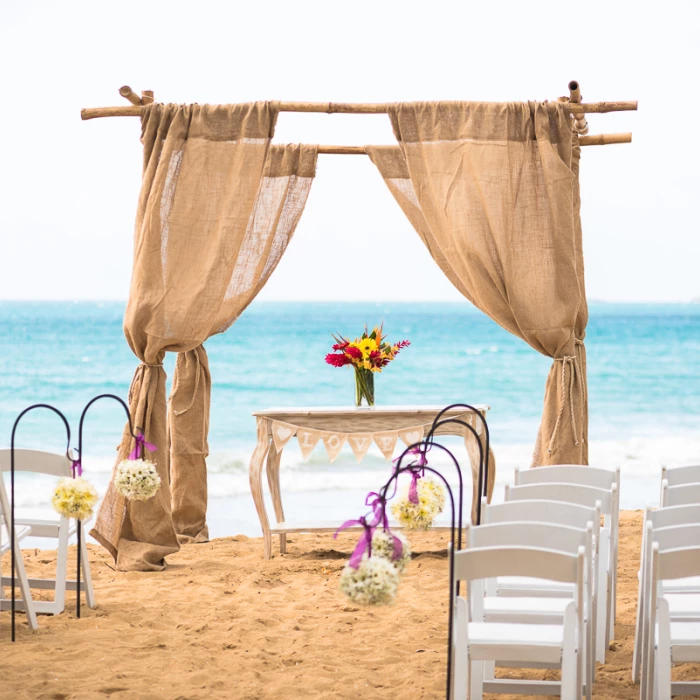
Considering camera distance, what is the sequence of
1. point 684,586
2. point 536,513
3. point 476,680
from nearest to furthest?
point 476,680 → point 536,513 → point 684,586

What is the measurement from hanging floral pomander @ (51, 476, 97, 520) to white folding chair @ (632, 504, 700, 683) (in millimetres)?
2064

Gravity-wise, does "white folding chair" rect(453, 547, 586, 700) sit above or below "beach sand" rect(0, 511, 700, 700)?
above

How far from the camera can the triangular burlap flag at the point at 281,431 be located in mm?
5125

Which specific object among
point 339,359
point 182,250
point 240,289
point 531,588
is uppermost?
point 182,250

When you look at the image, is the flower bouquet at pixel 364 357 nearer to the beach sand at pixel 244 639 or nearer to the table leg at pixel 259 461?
the table leg at pixel 259 461

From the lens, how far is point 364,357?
204 inches

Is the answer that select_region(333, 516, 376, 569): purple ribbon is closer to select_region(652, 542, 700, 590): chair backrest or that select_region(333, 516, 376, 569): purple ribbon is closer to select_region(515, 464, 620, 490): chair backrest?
select_region(652, 542, 700, 590): chair backrest

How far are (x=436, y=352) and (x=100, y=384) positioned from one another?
24.6ft

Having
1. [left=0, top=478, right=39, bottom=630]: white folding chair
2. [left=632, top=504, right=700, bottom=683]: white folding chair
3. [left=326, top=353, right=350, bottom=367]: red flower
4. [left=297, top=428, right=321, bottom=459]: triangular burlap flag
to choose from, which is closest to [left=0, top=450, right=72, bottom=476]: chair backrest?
[left=0, top=478, right=39, bottom=630]: white folding chair

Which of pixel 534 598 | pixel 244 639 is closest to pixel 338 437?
pixel 244 639

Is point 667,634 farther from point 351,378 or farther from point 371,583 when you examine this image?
point 351,378

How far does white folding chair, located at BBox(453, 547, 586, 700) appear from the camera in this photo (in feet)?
8.28

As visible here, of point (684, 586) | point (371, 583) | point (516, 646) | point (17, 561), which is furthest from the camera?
point (17, 561)

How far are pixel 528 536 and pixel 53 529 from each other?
236 centimetres
